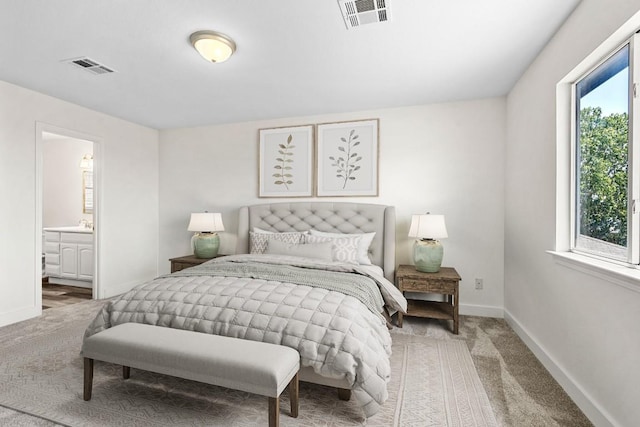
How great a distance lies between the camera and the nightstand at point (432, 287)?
298 cm

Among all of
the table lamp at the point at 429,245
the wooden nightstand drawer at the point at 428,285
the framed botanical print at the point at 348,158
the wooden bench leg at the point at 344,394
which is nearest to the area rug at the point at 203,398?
the wooden bench leg at the point at 344,394

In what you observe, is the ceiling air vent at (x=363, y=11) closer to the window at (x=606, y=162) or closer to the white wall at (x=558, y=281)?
the white wall at (x=558, y=281)

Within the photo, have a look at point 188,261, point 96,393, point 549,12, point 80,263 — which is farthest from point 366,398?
point 80,263

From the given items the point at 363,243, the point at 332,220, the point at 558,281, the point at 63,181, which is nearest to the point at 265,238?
the point at 332,220

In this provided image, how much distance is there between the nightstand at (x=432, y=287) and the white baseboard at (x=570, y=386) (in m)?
0.59

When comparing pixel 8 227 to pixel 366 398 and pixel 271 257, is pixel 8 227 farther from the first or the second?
pixel 366 398

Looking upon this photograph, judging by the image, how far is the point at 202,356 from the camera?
1588 mm

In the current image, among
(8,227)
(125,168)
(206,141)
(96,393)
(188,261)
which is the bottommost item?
(96,393)

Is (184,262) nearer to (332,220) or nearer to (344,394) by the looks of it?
(332,220)

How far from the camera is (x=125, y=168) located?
434cm

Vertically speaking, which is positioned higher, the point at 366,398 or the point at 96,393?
the point at 366,398

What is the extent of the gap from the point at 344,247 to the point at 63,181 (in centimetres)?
555

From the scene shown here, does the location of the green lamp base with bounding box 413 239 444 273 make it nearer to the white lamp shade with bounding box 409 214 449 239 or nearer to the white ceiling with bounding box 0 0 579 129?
the white lamp shade with bounding box 409 214 449 239

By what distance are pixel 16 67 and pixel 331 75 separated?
2764mm
